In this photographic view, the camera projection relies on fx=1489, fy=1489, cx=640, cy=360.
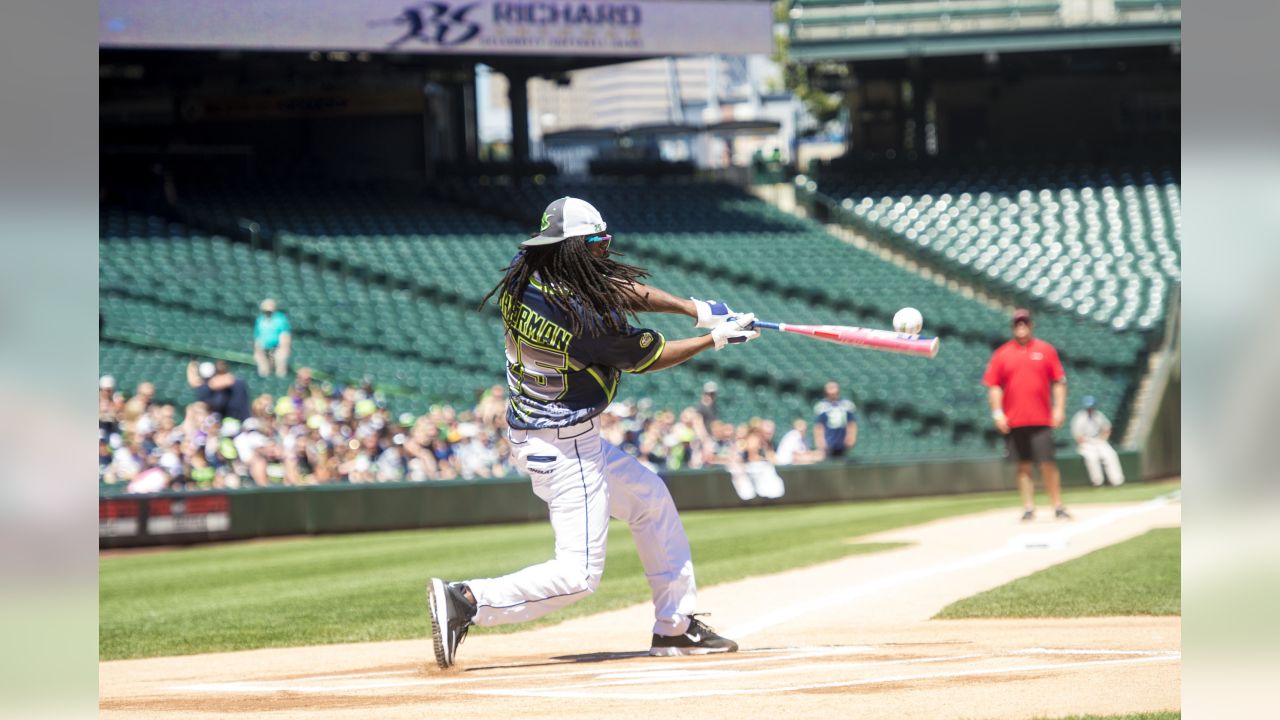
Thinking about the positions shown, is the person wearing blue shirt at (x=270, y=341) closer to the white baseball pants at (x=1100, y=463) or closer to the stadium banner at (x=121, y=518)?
the stadium banner at (x=121, y=518)

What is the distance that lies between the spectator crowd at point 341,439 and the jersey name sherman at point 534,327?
33.8 feet

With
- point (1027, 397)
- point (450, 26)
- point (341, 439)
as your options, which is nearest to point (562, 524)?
point (1027, 397)

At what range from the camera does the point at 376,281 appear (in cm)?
2519

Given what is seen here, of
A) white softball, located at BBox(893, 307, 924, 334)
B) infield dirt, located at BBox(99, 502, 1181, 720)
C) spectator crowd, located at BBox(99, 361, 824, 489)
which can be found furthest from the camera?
spectator crowd, located at BBox(99, 361, 824, 489)

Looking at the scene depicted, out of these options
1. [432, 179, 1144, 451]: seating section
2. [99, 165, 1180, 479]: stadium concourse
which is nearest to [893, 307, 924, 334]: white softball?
[99, 165, 1180, 479]: stadium concourse

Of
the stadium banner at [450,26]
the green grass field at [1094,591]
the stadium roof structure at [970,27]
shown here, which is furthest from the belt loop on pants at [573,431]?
the stadium roof structure at [970,27]

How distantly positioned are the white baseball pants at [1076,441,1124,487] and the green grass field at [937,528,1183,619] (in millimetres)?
8655

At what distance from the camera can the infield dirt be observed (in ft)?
16.8

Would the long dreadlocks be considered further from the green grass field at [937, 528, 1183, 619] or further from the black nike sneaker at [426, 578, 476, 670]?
the green grass field at [937, 528, 1183, 619]

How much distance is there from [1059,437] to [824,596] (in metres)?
12.5

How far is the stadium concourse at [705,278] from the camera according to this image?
2153 cm

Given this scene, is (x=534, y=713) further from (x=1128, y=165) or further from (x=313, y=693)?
(x=1128, y=165)

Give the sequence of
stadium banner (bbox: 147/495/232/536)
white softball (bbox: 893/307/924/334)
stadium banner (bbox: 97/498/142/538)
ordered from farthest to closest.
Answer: stadium banner (bbox: 147/495/232/536) < stadium banner (bbox: 97/498/142/538) < white softball (bbox: 893/307/924/334)

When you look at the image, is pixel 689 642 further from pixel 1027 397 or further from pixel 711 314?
pixel 1027 397
